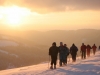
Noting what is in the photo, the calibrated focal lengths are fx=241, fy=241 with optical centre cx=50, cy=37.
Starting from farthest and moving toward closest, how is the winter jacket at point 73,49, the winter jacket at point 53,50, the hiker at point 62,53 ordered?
1. the winter jacket at point 73,49
2. the hiker at point 62,53
3. the winter jacket at point 53,50

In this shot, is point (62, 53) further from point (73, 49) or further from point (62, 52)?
point (73, 49)

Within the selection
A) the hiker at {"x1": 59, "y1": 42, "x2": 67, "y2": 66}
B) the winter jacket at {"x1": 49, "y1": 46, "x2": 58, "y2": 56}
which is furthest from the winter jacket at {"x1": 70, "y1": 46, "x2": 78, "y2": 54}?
the winter jacket at {"x1": 49, "y1": 46, "x2": 58, "y2": 56}

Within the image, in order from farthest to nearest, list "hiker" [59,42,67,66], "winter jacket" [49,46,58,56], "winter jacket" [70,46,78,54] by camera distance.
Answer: "winter jacket" [70,46,78,54] < "hiker" [59,42,67,66] < "winter jacket" [49,46,58,56]

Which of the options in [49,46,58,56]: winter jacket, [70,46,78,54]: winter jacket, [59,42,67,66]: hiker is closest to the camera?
[49,46,58,56]: winter jacket

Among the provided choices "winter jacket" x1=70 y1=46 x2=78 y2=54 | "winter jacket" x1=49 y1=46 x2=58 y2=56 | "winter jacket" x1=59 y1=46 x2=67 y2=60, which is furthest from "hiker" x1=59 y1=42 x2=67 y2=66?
"winter jacket" x1=70 y1=46 x2=78 y2=54

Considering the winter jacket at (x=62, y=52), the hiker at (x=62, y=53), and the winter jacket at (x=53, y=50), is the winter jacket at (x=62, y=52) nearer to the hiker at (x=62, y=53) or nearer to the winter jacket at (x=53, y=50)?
the hiker at (x=62, y=53)

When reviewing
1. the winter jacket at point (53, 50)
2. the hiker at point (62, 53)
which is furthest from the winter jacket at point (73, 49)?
the winter jacket at point (53, 50)

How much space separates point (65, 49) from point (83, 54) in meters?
9.23

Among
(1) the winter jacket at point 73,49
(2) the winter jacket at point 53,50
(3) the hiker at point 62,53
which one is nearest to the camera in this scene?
(2) the winter jacket at point 53,50

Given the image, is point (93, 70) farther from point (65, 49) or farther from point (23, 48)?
point (23, 48)

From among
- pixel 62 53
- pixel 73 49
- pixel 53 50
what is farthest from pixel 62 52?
pixel 73 49

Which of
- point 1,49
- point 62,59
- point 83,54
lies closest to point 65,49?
point 62,59

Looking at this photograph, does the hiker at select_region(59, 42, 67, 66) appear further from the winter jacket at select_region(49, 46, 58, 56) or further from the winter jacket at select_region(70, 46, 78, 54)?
the winter jacket at select_region(70, 46, 78, 54)

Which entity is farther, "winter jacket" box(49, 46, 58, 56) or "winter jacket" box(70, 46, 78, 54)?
"winter jacket" box(70, 46, 78, 54)
